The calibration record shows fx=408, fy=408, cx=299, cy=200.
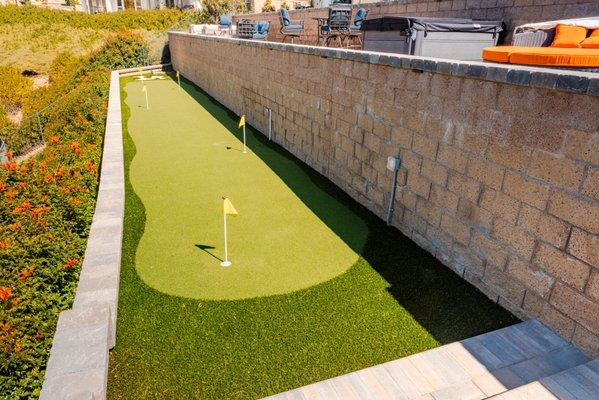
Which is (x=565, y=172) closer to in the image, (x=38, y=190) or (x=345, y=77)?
(x=345, y=77)

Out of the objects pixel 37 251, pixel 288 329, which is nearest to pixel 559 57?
pixel 288 329

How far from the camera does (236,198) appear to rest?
8758mm

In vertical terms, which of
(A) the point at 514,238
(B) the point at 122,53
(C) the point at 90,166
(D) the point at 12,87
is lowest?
(D) the point at 12,87

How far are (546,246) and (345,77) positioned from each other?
5.22 m

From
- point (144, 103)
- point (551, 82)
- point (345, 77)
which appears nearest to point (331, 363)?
point (551, 82)

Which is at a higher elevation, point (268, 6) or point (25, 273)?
point (268, 6)

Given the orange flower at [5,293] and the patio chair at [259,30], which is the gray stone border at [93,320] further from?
the patio chair at [259,30]

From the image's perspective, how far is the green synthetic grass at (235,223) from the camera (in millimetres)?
6000

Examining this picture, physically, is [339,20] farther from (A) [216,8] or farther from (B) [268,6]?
(B) [268,6]

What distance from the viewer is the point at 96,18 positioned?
41.4m

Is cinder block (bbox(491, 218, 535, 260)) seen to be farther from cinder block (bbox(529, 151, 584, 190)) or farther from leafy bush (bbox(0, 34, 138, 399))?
leafy bush (bbox(0, 34, 138, 399))

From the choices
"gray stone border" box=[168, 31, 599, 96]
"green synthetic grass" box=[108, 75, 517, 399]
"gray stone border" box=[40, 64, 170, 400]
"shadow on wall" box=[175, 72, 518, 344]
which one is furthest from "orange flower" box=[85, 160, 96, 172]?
"gray stone border" box=[168, 31, 599, 96]

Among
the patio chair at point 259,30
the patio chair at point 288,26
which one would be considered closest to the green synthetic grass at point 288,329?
the patio chair at point 288,26

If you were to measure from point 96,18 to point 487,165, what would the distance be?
46.5 meters
